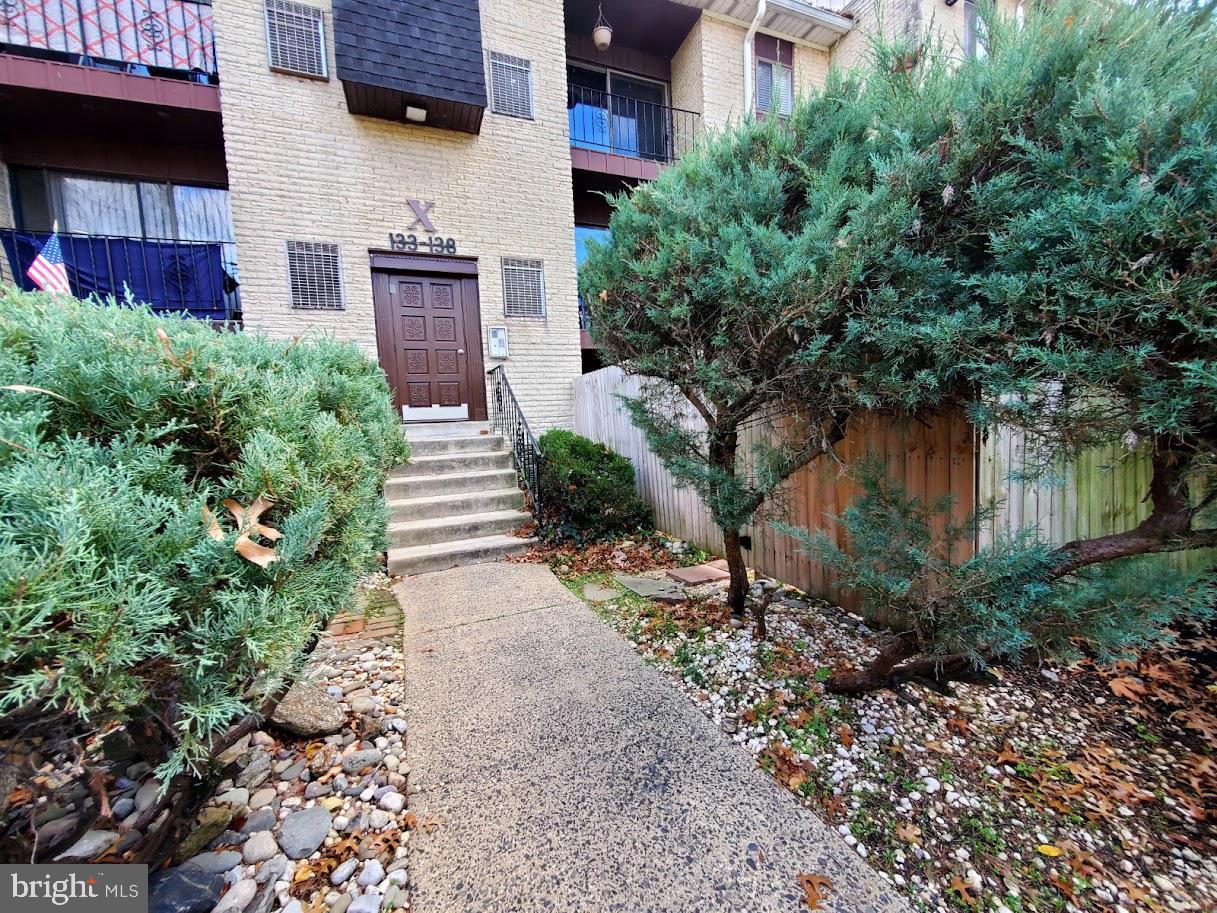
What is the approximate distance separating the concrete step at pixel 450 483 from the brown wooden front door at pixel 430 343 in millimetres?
1842

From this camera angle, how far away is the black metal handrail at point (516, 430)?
5.39 m

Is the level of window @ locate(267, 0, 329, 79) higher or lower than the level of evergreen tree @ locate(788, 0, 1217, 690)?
higher

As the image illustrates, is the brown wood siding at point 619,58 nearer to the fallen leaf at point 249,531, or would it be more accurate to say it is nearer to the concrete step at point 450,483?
the concrete step at point 450,483

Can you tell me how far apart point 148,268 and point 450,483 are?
16.4 ft

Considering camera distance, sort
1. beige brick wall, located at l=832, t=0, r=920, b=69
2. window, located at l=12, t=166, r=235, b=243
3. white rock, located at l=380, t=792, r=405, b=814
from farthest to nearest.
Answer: beige brick wall, located at l=832, t=0, r=920, b=69 → window, located at l=12, t=166, r=235, b=243 → white rock, located at l=380, t=792, r=405, b=814

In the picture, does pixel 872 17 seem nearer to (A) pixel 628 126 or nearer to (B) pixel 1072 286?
(A) pixel 628 126

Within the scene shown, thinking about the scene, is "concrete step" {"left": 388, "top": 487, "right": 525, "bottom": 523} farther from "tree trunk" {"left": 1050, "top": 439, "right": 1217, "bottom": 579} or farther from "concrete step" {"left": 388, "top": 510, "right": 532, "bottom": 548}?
"tree trunk" {"left": 1050, "top": 439, "right": 1217, "bottom": 579}

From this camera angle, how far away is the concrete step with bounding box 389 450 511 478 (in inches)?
220

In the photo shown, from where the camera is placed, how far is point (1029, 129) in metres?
1.64

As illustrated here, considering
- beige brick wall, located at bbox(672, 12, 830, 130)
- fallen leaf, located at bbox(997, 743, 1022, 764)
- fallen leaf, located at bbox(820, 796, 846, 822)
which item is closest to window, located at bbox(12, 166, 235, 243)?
beige brick wall, located at bbox(672, 12, 830, 130)

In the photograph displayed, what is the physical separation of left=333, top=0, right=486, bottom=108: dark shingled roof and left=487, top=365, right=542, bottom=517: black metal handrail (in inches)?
143

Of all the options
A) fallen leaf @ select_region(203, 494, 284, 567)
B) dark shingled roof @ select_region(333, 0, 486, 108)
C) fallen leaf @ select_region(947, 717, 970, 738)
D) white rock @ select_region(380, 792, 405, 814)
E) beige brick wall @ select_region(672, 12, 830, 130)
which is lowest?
fallen leaf @ select_region(947, 717, 970, 738)

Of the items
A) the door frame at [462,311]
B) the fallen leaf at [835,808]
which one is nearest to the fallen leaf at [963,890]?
the fallen leaf at [835,808]

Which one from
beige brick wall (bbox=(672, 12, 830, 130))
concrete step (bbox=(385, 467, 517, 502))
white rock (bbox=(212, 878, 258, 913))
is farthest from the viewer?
beige brick wall (bbox=(672, 12, 830, 130))
